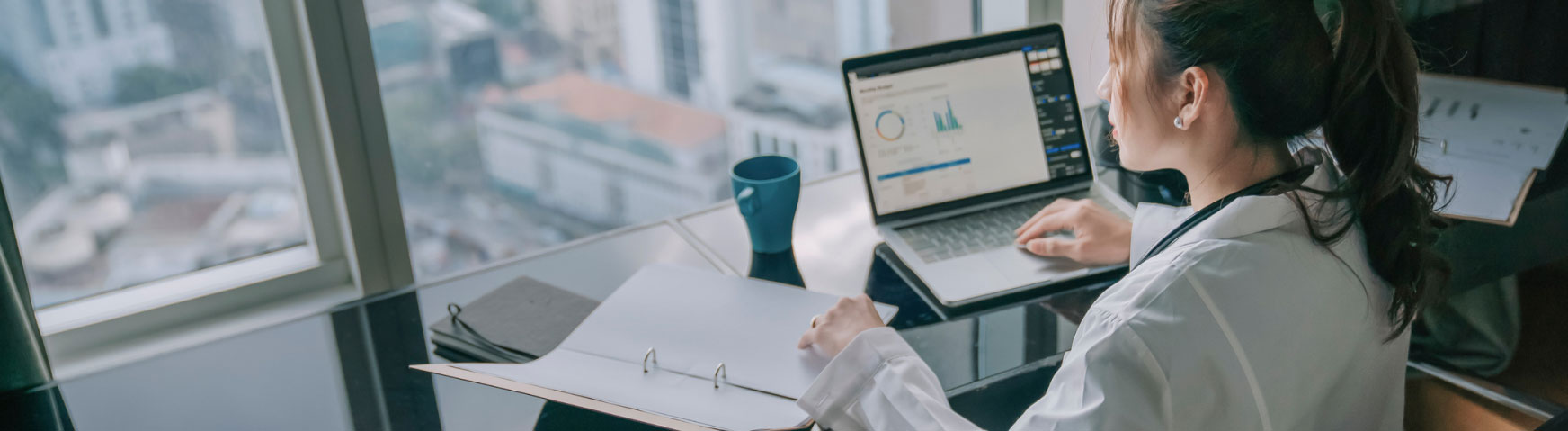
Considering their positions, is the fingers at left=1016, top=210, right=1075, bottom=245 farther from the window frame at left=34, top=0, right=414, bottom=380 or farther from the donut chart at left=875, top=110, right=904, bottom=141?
the window frame at left=34, top=0, right=414, bottom=380

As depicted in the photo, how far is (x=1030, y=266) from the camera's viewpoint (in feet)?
4.03

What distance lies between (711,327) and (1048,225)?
0.45 meters

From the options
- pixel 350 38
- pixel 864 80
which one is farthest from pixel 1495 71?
pixel 350 38

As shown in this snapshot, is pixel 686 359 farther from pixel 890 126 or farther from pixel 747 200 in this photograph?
pixel 890 126

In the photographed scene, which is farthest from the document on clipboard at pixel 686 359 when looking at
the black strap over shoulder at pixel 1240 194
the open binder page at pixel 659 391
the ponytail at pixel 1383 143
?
the ponytail at pixel 1383 143

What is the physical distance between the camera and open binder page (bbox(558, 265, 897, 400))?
3.34 feet

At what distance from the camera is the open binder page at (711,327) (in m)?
1.02

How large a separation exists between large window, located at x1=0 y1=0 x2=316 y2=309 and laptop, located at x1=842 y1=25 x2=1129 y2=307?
752mm

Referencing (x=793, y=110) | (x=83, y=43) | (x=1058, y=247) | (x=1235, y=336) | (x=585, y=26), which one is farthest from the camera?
(x=793, y=110)

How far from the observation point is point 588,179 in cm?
359

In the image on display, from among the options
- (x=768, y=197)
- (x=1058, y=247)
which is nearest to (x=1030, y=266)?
(x=1058, y=247)

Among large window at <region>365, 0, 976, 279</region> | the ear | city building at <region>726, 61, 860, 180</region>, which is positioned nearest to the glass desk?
the ear

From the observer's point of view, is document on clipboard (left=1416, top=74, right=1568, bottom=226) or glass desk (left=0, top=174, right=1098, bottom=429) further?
document on clipboard (left=1416, top=74, right=1568, bottom=226)

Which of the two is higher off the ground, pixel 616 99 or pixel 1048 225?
pixel 1048 225
